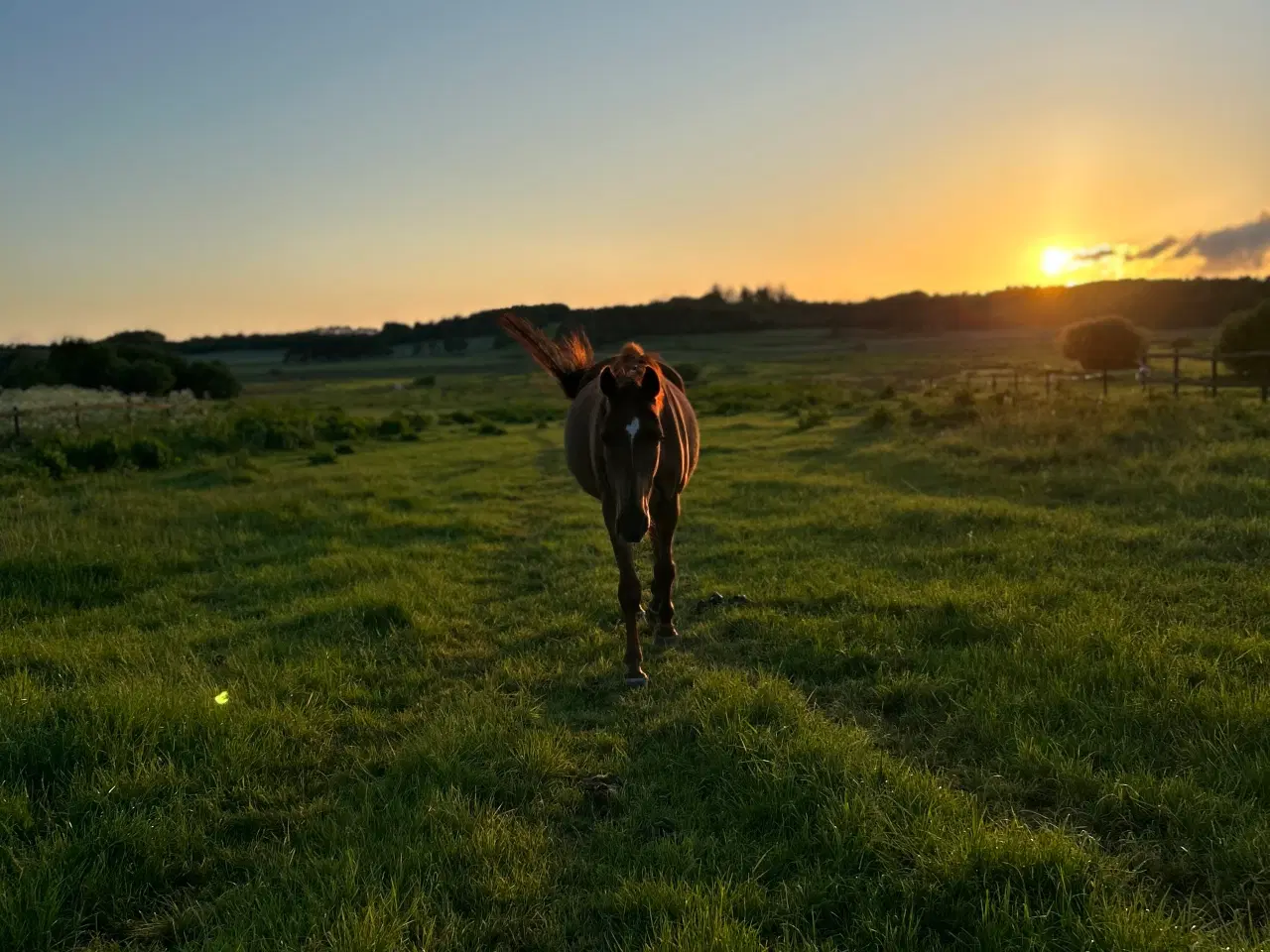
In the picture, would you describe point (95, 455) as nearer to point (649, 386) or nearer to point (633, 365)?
point (633, 365)

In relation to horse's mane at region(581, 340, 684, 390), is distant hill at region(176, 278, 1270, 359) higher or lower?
higher

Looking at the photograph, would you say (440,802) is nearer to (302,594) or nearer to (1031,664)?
(1031,664)

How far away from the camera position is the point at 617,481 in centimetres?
529

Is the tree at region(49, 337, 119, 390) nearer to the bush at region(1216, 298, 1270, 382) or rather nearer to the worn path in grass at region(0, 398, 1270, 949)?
the worn path in grass at region(0, 398, 1270, 949)

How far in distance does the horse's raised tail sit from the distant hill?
239ft

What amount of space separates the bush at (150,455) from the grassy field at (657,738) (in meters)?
9.73

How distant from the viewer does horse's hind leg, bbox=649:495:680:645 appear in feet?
22.1

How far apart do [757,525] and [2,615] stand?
8.81 m

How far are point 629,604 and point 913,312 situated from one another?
116 meters

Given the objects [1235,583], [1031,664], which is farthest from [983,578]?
[1031,664]

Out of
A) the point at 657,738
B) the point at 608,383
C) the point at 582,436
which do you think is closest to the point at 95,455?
the point at 582,436

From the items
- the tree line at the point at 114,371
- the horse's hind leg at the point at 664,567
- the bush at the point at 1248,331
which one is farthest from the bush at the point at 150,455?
the bush at the point at 1248,331

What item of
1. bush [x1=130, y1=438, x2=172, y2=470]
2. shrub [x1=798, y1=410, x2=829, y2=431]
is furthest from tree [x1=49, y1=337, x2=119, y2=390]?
shrub [x1=798, y1=410, x2=829, y2=431]

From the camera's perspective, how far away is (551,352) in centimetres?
793
